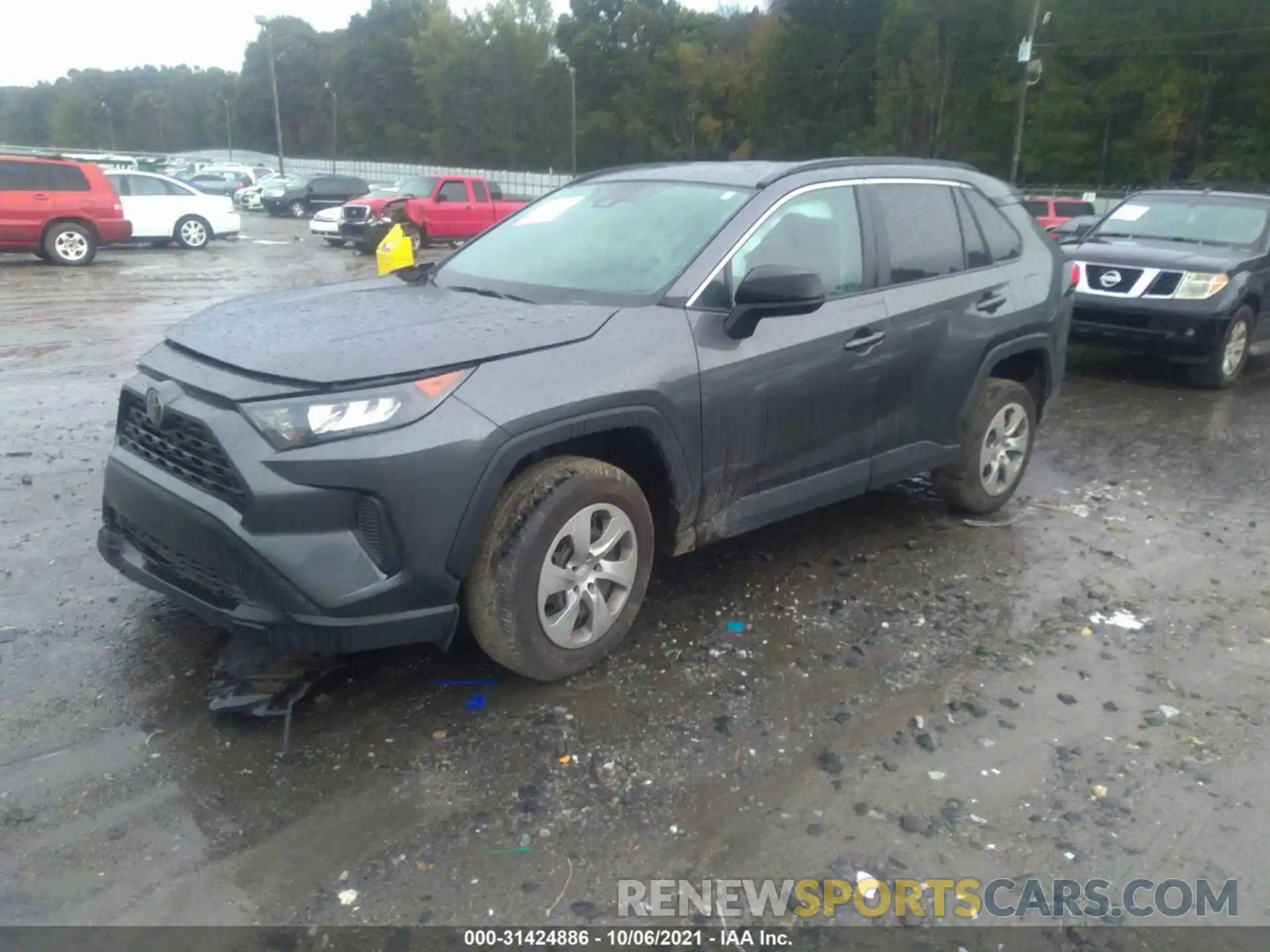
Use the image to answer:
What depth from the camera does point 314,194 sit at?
3681cm

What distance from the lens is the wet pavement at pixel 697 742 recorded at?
2896mm

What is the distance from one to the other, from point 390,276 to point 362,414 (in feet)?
6.57

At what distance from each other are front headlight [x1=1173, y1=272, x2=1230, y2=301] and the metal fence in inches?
1706

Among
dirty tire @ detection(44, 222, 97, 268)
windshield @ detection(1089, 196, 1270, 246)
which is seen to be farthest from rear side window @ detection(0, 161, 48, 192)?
windshield @ detection(1089, 196, 1270, 246)

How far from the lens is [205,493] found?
334 centimetres

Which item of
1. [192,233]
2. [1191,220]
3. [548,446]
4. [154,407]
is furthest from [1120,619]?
[192,233]

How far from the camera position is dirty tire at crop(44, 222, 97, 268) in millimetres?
17625

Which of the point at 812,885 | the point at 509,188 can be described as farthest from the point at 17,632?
the point at 509,188

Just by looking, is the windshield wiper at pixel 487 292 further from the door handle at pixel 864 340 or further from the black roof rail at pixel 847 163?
the door handle at pixel 864 340

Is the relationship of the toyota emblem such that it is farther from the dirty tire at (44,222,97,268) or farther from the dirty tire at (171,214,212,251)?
the dirty tire at (171,214,212,251)

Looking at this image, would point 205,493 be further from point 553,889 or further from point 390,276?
point 390,276

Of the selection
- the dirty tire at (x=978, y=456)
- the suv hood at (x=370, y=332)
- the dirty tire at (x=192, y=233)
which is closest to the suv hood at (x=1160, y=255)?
the dirty tire at (x=978, y=456)

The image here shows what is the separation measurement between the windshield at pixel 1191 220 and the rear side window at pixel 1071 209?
15803 millimetres

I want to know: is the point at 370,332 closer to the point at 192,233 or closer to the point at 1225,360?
the point at 1225,360
